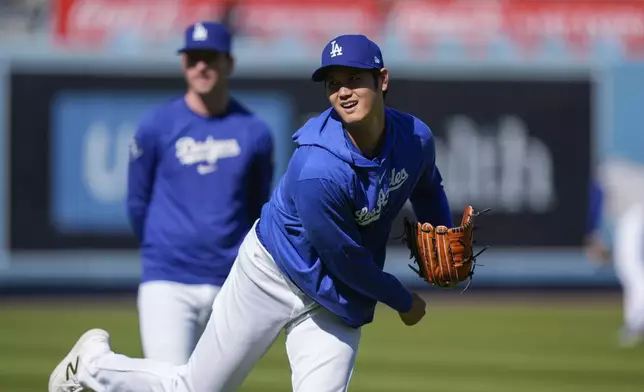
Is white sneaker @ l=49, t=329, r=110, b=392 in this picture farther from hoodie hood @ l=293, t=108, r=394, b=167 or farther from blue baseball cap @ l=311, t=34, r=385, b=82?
blue baseball cap @ l=311, t=34, r=385, b=82

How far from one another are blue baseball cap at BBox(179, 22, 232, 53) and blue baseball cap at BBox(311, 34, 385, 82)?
172cm

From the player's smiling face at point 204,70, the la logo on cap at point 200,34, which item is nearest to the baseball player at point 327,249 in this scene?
the player's smiling face at point 204,70

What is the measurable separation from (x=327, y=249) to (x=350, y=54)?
759 mm

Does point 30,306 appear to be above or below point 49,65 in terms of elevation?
below

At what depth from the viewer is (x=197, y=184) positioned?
20.0ft

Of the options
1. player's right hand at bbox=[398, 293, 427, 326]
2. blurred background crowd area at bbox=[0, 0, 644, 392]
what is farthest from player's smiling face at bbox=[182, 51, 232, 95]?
blurred background crowd area at bbox=[0, 0, 644, 392]

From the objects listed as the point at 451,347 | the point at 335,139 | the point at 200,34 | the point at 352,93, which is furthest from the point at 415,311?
the point at 451,347

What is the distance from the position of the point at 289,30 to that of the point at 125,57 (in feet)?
9.26

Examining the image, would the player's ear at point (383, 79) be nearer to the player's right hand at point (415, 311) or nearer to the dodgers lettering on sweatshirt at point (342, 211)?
the dodgers lettering on sweatshirt at point (342, 211)

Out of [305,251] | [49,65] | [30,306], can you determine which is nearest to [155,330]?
[305,251]

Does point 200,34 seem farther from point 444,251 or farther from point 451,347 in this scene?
point 451,347

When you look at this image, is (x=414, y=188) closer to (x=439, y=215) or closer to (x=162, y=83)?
(x=439, y=215)

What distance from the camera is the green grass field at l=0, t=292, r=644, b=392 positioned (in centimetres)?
879

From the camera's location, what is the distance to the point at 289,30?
57.5 ft
